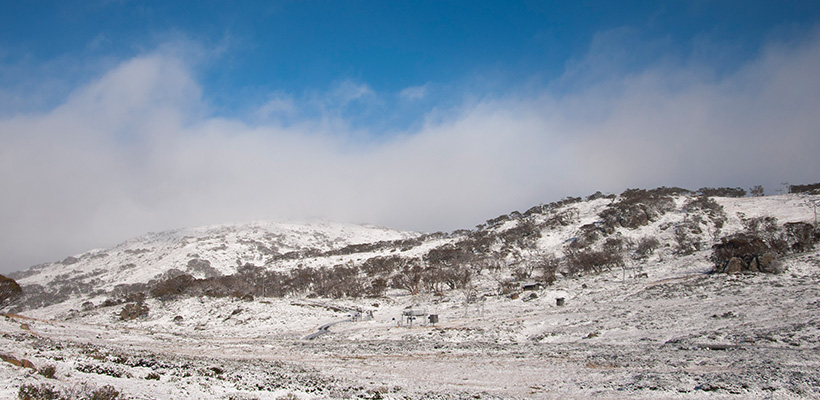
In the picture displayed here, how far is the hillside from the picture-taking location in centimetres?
1549

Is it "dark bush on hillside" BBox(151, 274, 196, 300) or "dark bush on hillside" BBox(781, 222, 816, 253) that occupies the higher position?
"dark bush on hillside" BBox(781, 222, 816, 253)

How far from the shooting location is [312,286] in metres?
93.6

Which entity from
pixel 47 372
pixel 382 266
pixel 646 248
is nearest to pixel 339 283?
pixel 382 266

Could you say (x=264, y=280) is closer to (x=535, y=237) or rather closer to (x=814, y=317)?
(x=535, y=237)

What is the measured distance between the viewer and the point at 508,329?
1326 inches

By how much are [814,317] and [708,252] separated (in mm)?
42031

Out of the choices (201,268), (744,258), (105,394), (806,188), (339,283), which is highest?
(806,188)

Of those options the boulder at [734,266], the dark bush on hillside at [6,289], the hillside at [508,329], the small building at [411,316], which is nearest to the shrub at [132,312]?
the hillside at [508,329]

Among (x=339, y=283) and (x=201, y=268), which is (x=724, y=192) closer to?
(x=339, y=283)

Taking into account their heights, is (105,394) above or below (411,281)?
above

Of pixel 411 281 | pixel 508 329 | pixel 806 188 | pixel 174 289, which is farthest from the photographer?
pixel 806 188

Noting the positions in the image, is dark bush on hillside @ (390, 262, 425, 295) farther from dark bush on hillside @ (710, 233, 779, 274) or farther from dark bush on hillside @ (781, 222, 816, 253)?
dark bush on hillside @ (781, 222, 816, 253)

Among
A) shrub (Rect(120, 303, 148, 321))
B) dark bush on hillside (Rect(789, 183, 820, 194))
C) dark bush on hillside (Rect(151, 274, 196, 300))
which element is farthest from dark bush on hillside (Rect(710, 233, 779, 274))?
dark bush on hillside (Rect(789, 183, 820, 194))

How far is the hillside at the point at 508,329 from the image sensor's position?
15.5m
